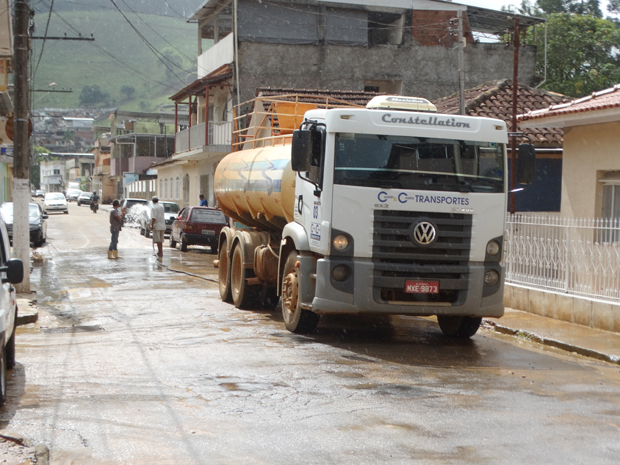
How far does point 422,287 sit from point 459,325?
165 centimetres

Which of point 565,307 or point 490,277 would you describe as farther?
point 565,307

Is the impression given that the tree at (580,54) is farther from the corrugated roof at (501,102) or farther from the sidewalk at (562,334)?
the sidewalk at (562,334)

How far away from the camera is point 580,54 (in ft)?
130

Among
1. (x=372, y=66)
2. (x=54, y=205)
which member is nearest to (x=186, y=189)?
(x=54, y=205)

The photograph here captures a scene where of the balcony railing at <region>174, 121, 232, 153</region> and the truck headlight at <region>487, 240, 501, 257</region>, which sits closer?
the truck headlight at <region>487, 240, 501, 257</region>

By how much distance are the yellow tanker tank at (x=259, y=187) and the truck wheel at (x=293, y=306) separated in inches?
35.7

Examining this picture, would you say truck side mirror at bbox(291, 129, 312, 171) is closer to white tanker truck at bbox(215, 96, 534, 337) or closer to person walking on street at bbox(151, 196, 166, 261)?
white tanker truck at bbox(215, 96, 534, 337)

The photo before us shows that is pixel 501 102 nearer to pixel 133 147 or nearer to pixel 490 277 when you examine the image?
pixel 490 277

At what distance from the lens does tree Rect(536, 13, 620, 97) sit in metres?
38.8

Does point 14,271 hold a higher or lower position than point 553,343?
higher

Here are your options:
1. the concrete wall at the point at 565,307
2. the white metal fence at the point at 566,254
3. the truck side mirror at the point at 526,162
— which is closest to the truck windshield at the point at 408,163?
the truck side mirror at the point at 526,162

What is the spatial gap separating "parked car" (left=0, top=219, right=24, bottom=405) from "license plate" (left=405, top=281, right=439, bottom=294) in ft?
15.0

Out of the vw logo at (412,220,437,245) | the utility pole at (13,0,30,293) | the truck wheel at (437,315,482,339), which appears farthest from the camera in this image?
the utility pole at (13,0,30,293)

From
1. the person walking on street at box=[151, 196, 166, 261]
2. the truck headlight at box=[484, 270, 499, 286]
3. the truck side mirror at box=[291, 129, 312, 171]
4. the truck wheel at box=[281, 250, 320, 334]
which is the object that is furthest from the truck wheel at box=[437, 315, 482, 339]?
the person walking on street at box=[151, 196, 166, 261]
